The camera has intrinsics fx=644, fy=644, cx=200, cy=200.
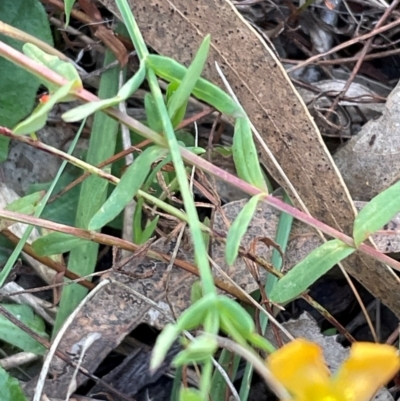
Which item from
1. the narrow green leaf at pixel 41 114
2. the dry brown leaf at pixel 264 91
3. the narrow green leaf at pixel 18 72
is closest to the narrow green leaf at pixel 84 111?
the narrow green leaf at pixel 41 114

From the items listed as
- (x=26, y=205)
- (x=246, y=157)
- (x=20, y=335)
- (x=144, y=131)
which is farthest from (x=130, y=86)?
(x=20, y=335)

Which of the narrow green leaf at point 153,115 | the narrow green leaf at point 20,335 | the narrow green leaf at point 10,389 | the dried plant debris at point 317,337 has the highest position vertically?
the narrow green leaf at point 153,115

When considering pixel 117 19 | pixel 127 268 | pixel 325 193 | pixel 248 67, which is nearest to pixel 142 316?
pixel 127 268

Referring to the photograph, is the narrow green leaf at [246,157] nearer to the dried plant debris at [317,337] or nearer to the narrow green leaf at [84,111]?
the narrow green leaf at [84,111]

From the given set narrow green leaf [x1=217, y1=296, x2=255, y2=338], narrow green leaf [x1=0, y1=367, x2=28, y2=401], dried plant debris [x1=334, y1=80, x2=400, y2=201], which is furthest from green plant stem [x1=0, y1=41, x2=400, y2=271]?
narrow green leaf [x1=0, y1=367, x2=28, y2=401]

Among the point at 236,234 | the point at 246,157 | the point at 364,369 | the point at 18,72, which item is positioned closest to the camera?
the point at 364,369

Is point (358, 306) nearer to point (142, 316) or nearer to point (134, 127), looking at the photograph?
point (142, 316)

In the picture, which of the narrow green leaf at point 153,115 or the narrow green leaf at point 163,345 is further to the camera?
the narrow green leaf at point 153,115

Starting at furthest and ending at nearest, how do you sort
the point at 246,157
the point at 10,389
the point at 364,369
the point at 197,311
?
the point at 10,389 → the point at 246,157 → the point at 197,311 → the point at 364,369

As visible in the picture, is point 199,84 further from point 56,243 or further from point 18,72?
point 18,72
